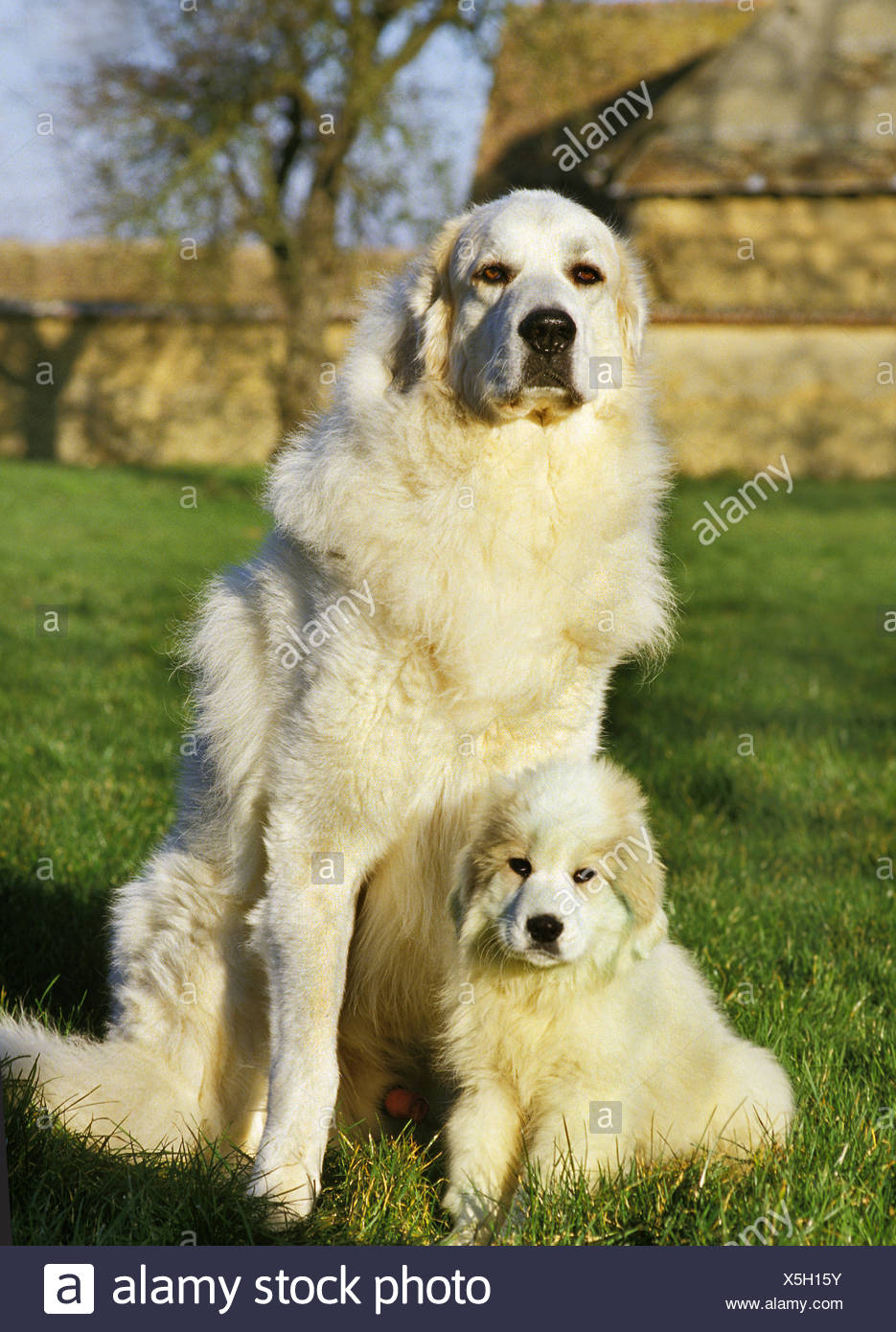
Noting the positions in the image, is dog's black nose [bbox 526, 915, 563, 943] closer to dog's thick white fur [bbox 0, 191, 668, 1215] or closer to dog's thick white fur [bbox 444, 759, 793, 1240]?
dog's thick white fur [bbox 444, 759, 793, 1240]

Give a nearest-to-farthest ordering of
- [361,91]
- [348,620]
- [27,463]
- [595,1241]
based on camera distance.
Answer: [595,1241] → [348,620] → [361,91] → [27,463]

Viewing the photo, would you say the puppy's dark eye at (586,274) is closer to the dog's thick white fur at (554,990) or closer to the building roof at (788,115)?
the dog's thick white fur at (554,990)

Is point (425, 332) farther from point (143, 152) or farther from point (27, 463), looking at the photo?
point (27, 463)

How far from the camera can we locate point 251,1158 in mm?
2857

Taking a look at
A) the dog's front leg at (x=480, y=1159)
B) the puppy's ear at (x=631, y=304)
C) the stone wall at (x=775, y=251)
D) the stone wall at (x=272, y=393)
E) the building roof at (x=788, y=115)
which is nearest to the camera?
the dog's front leg at (x=480, y=1159)

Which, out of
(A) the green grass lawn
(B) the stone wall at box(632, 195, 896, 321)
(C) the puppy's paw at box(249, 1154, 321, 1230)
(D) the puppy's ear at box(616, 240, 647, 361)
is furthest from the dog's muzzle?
(B) the stone wall at box(632, 195, 896, 321)

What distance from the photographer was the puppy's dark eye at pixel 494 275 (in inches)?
117

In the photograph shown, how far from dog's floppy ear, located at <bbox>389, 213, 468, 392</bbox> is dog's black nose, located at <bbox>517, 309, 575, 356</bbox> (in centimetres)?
20

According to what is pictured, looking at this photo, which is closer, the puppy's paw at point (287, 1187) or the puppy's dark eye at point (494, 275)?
the puppy's paw at point (287, 1187)

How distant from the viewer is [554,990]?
8.79 feet

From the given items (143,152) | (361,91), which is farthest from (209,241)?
(361,91)

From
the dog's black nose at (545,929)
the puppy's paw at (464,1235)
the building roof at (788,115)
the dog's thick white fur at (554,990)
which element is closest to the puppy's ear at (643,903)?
the dog's thick white fur at (554,990)

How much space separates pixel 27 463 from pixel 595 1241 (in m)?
20.2

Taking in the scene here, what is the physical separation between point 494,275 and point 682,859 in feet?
8.77
